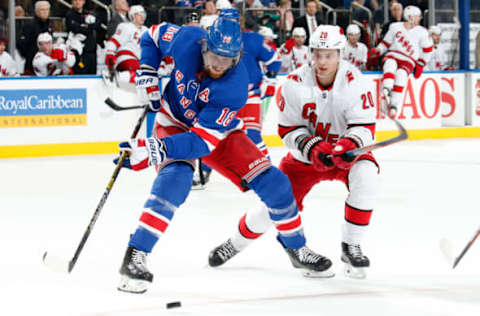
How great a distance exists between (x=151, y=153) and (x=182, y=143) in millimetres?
134

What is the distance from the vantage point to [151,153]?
3.05 meters

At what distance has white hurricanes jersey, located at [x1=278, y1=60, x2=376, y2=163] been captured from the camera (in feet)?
11.1

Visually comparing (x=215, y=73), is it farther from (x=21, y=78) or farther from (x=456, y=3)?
(x=456, y=3)

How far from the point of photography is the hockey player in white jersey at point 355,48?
10.1 metres

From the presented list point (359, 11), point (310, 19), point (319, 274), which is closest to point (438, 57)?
point (359, 11)

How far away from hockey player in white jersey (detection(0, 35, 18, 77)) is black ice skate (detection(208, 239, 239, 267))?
5.24 metres

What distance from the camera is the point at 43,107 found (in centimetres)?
810

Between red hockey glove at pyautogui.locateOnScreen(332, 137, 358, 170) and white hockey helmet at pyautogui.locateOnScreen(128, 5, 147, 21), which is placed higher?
white hockey helmet at pyautogui.locateOnScreen(128, 5, 147, 21)

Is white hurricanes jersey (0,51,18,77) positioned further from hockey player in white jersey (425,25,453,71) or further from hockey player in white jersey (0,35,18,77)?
hockey player in white jersey (425,25,453,71)

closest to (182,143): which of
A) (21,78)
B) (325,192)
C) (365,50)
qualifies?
(325,192)

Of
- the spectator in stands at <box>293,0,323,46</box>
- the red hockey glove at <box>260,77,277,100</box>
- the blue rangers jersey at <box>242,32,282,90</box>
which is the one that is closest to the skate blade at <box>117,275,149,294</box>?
the blue rangers jersey at <box>242,32,282,90</box>

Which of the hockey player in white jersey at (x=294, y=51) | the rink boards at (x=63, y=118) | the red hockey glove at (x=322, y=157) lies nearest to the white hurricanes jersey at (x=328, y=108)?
the red hockey glove at (x=322, y=157)

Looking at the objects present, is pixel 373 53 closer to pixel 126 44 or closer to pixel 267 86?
pixel 126 44

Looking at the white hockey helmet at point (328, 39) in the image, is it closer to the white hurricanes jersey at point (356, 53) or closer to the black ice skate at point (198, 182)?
the black ice skate at point (198, 182)
